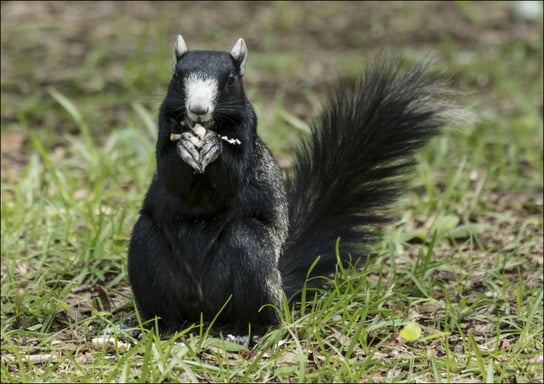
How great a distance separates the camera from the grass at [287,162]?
3357 millimetres

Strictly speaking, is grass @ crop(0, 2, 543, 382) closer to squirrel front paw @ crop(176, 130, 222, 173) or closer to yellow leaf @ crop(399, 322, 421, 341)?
yellow leaf @ crop(399, 322, 421, 341)

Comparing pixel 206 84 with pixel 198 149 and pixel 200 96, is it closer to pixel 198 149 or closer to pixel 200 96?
pixel 200 96

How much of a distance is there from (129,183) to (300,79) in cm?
271

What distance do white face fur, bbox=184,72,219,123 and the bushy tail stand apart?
33.8 inches

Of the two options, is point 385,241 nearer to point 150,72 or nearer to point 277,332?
point 277,332

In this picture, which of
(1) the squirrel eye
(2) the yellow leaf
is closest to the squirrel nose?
(1) the squirrel eye

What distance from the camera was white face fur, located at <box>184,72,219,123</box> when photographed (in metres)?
3.27

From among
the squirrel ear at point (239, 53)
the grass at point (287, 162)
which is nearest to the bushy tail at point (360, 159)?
the grass at point (287, 162)

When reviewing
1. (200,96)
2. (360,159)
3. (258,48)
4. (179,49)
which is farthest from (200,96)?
(258,48)

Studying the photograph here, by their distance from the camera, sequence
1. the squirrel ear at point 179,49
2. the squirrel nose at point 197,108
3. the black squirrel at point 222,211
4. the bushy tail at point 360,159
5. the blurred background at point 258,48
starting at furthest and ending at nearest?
the blurred background at point 258,48
the bushy tail at point 360,159
the squirrel ear at point 179,49
the black squirrel at point 222,211
the squirrel nose at point 197,108

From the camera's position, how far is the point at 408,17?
31.0ft

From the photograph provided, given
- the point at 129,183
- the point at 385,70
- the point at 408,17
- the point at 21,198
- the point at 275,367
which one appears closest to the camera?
the point at 275,367

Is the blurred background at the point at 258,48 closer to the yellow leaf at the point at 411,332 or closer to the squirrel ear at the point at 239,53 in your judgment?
the squirrel ear at the point at 239,53

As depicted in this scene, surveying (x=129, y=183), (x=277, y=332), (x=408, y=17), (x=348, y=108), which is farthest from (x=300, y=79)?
(x=277, y=332)
